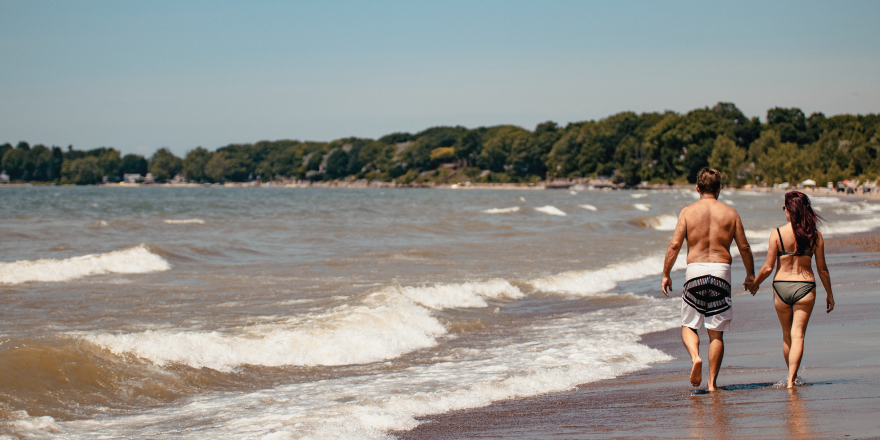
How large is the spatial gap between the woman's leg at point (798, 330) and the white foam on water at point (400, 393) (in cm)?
174

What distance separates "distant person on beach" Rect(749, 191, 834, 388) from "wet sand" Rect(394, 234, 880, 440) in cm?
44

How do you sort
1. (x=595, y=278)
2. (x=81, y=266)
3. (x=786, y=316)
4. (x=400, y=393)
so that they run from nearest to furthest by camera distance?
1. (x=786, y=316)
2. (x=400, y=393)
3. (x=595, y=278)
4. (x=81, y=266)

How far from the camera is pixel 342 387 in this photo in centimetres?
683

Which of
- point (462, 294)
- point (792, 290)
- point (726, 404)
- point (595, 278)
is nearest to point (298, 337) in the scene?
point (462, 294)

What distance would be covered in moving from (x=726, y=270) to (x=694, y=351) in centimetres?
68

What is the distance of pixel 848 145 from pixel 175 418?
12093 centimetres

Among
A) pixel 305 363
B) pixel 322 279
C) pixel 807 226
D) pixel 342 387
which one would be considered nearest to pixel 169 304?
pixel 322 279

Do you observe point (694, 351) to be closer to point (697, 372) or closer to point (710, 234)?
point (697, 372)

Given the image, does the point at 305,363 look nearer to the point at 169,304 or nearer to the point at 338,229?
the point at 169,304

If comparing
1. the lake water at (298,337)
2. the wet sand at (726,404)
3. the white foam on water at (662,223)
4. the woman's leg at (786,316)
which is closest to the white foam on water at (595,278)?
the lake water at (298,337)

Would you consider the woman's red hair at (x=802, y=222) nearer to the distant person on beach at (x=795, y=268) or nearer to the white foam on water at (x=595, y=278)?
A: the distant person on beach at (x=795, y=268)

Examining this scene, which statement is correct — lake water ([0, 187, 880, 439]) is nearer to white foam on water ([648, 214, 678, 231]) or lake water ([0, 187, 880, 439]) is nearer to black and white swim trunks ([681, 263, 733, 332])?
black and white swim trunks ([681, 263, 733, 332])

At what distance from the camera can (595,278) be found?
1513 centimetres

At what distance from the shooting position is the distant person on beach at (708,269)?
17.7 ft
